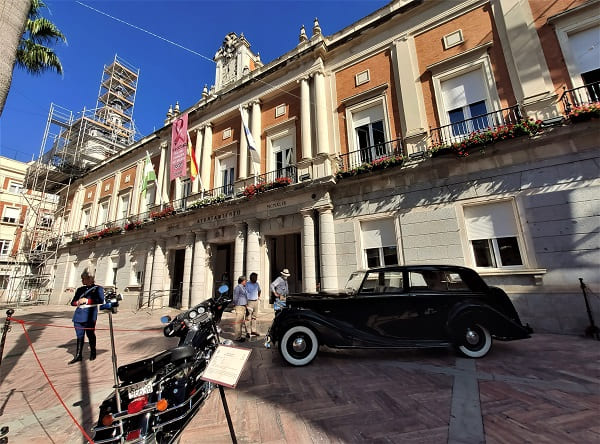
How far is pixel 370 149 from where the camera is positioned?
10312 millimetres

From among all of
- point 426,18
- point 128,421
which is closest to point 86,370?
point 128,421

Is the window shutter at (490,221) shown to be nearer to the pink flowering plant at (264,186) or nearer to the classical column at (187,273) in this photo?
the pink flowering plant at (264,186)

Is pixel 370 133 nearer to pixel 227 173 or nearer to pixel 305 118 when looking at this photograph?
pixel 305 118

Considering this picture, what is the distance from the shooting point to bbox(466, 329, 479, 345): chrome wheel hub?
470cm

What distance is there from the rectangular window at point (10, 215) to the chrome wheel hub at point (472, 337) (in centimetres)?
4036

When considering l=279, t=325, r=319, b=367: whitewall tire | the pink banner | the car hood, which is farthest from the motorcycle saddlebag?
the pink banner

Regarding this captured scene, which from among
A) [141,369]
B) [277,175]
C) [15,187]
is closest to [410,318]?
[141,369]

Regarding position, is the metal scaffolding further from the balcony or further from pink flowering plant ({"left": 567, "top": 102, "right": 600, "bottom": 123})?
pink flowering plant ({"left": 567, "top": 102, "right": 600, "bottom": 123})

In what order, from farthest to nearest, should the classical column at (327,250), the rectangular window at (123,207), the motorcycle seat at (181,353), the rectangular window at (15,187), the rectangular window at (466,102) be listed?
the rectangular window at (15,187)
the rectangular window at (123,207)
the classical column at (327,250)
the rectangular window at (466,102)
the motorcycle seat at (181,353)

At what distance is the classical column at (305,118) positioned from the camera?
11.2 metres

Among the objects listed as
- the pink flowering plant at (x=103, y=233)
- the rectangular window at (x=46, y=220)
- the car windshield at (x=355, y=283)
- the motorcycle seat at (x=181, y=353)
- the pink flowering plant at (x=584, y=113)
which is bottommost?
the motorcycle seat at (x=181, y=353)

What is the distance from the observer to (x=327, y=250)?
31.8ft

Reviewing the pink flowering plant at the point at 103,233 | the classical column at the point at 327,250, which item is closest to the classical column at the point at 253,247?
the classical column at the point at 327,250

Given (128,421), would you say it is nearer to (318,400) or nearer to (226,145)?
(318,400)
